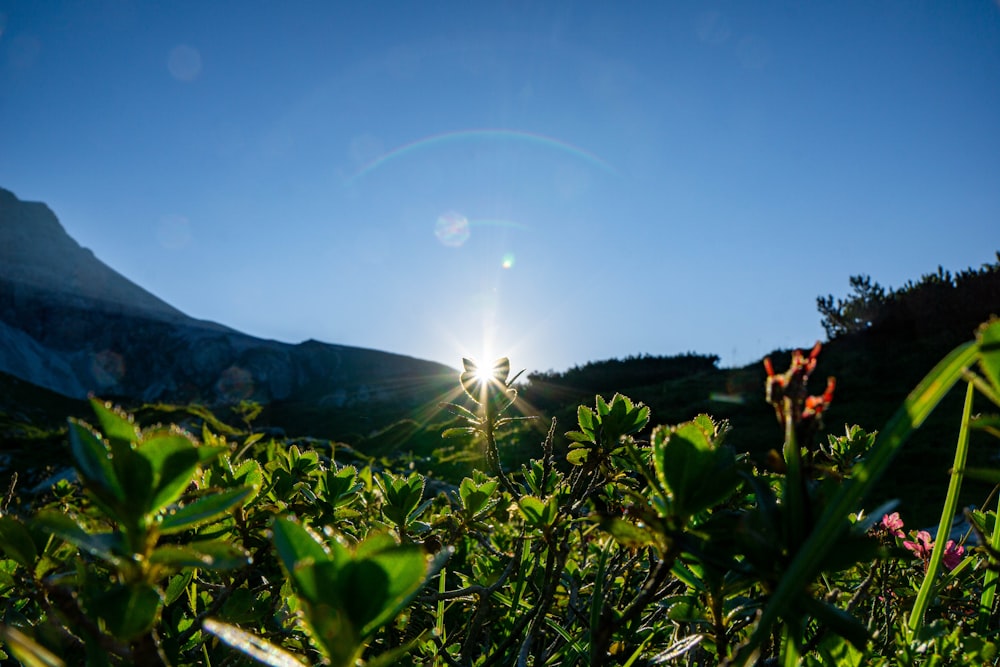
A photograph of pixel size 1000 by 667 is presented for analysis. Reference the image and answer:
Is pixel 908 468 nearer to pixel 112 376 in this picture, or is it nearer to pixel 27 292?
pixel 112 376

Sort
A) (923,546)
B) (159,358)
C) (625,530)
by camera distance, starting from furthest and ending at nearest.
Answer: (159,358) → (923,546) → (625,530)

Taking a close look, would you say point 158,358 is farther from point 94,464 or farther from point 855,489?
point 855,489

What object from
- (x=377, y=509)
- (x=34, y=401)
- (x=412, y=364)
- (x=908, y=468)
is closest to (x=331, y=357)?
(x=412, y=364)

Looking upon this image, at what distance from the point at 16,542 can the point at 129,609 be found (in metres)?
0.32

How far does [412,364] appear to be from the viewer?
4419cm

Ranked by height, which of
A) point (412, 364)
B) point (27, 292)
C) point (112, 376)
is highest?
point (412, 364)

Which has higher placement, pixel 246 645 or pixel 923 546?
pixel 923 546

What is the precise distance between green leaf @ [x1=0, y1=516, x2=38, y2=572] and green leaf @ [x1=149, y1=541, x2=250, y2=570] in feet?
0.95

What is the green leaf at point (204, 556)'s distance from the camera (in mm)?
425

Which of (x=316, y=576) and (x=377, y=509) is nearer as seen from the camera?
(x=316, y=576)

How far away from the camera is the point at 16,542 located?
61cm

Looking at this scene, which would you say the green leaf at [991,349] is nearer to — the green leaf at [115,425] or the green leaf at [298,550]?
the green leaf at [298,550]

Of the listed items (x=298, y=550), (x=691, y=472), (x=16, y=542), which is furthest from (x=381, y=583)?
(x=16, y=542)

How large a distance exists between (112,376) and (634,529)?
5336 cm
